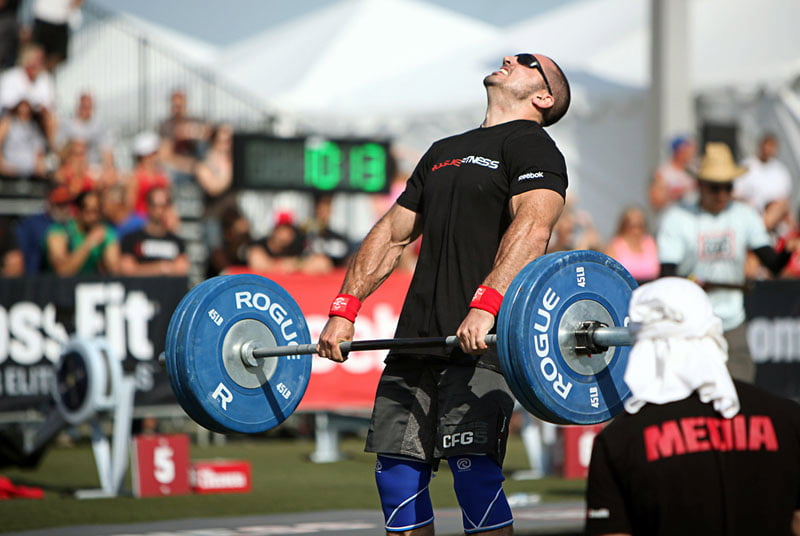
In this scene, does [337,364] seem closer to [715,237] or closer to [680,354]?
[715,237]

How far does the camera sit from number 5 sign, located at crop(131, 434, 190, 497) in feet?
24.5

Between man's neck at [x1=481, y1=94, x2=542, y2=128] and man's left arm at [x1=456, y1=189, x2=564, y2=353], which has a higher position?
man's neck at [x1=481, y1=94, x2=542, y2=128]

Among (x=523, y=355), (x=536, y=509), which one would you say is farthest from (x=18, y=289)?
(x=523, y=355)

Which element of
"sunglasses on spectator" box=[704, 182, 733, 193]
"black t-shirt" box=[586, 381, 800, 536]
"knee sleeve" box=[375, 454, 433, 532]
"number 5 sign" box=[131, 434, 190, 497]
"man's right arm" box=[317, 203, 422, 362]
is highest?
"sunglasses on spectator" box=[704, 182, 733, 193]

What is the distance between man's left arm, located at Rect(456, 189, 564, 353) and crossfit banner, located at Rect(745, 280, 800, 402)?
20.9 ft

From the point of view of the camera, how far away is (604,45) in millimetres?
16969

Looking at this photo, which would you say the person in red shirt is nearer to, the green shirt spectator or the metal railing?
the green shirt spectator

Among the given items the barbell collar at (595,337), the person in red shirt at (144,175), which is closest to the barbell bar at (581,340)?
the barbell collar at (595,337)

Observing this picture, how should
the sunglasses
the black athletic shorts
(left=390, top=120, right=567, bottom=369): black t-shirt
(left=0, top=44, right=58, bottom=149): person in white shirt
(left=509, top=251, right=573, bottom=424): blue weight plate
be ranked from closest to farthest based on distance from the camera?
1. (left=509, top=251, right=573, bottom=424): blue weight plate
2. the black athletic shorts
3. (left=390, top=120, right=567, bottom=369): black t-shirt
4. the sunglasses
5. (left=0, top=44, right=58, bottom=149): person in white shirt

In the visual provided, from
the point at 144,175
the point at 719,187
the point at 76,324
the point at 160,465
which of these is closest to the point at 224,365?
the point at 160,465

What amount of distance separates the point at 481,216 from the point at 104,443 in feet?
13.4

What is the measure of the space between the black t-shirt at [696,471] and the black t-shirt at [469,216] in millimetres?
1400

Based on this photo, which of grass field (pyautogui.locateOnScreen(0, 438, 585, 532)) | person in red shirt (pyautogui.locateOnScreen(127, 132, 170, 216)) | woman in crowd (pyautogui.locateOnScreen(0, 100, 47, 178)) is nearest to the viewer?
grass field (pyautogui.locateOnScreen(0, 438, 585, 532))

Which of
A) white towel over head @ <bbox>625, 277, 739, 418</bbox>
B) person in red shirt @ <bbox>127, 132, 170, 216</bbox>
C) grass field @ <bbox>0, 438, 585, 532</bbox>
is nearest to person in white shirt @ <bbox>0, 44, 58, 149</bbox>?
person in red shirt @ <bbox>127, 132, 170, 216</bbox>
